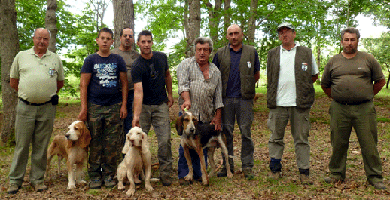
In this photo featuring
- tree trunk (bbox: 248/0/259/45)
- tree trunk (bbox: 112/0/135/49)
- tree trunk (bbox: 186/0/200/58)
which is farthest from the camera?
tree trunk (bbox: 248/0/259/45)

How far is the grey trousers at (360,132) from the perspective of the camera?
5.01 meters

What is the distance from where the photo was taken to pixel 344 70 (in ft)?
16.4

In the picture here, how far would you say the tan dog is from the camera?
15.6 feet

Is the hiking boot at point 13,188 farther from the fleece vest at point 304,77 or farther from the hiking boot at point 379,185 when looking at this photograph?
the hiking boot at point 379,185

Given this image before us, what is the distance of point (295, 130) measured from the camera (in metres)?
5.34

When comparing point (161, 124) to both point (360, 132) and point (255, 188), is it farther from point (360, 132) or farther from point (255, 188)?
point (360, 132)

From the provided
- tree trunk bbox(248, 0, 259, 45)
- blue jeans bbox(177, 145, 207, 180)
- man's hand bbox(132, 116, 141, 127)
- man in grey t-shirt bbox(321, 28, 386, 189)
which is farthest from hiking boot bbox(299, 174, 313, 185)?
tree trunk bbox(248, 0, 259, 45)

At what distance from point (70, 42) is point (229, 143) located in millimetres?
14187

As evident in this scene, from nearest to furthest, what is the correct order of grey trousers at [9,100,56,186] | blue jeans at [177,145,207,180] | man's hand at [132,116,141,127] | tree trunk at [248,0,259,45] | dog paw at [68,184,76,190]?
man's hand at [132,116,141,127] → grey trousers at [9,100,56,186] → dog paw at [68,184,76,190] → blue jeans at [177,145,207,180] → tree trunk at [248,0,259,45]

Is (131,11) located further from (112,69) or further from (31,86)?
(31,86)

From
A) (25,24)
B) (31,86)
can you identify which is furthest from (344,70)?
(25,24)

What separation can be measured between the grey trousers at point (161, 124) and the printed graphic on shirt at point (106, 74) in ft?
2.18

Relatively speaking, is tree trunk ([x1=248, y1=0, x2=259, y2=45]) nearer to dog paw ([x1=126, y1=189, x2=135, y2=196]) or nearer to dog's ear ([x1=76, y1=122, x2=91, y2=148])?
dog's ear ([x1=76, y1=122, x2=91, y2=148])

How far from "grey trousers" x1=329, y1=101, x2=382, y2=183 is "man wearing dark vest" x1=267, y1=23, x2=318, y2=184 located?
19.3 inches
